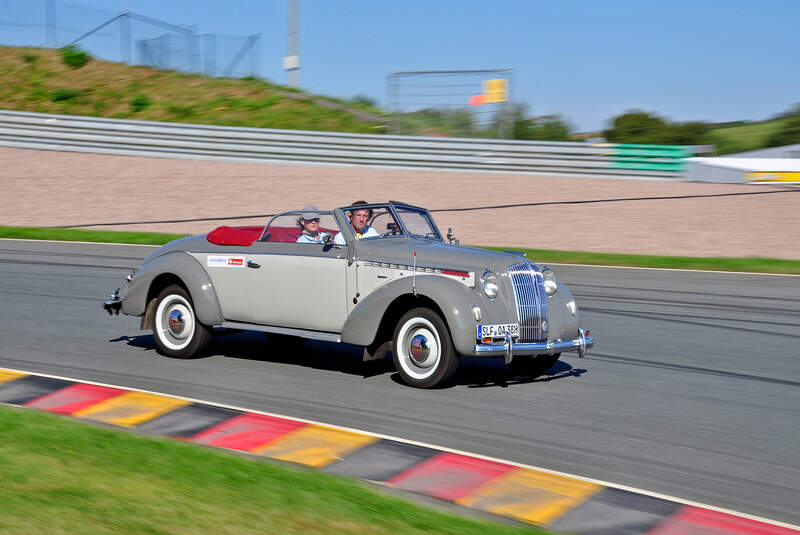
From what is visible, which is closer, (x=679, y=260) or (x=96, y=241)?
(x=679, y=260)

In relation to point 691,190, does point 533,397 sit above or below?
below

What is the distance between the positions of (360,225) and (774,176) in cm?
1933

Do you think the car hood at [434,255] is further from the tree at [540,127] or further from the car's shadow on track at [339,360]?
the tree at [540,127]

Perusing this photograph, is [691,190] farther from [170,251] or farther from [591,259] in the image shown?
[170,251]

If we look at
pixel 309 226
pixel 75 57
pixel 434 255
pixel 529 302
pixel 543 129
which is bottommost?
pixel 529 302

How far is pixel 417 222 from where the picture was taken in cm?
852

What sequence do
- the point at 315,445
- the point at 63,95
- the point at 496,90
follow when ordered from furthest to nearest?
the point at 63,95, the point at 496,90, the point at 315,445

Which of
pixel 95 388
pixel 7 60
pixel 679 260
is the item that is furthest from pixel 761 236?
pixel 7 60

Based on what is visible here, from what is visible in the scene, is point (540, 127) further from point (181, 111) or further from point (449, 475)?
point (449, 475)

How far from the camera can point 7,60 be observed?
3931cm

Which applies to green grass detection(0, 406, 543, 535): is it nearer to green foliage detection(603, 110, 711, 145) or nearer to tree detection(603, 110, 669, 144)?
tree detection(603, 110, 669, 144)

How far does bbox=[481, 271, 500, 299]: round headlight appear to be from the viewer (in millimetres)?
7324

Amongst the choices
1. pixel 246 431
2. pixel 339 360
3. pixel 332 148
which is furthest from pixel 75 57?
pixel 246 431

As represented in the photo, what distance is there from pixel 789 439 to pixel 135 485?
4.34 m
